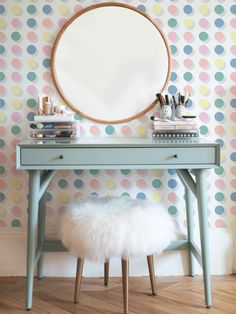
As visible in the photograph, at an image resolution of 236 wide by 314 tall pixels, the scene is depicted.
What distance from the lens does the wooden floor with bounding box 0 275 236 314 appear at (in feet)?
6.49

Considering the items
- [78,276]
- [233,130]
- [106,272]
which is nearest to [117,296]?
[106,272]

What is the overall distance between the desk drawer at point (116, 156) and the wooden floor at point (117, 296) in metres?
0.71

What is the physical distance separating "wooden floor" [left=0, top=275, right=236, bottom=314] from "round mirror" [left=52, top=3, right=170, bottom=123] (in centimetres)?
96

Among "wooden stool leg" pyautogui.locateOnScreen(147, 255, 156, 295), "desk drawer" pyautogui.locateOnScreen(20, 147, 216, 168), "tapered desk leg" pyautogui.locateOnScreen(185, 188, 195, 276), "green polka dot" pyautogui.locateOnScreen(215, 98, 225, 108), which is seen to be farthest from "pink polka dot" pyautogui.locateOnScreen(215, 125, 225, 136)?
"wooden stool leg" pyautogui.locateOnScreen(147, 255, 156, 295)

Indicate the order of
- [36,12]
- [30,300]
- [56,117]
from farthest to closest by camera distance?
[36,12]
[56,117]
[30,300]

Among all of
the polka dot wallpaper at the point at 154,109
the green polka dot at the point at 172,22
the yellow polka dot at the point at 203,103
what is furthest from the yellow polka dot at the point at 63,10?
the yellow polka dot at the point at 203,103

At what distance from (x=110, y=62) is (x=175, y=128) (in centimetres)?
57

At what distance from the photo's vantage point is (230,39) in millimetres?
2383

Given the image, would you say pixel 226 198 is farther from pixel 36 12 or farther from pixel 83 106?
pixel 36 12

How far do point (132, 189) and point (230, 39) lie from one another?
106 centimetres

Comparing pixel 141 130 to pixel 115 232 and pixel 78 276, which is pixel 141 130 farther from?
pixel 78 276

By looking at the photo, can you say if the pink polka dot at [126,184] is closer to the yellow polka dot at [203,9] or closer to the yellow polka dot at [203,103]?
the yellow polka dot at [203,103]

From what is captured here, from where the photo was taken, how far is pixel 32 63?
2354 millimetres

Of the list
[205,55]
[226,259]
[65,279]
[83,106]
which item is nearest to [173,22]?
[205,55]
